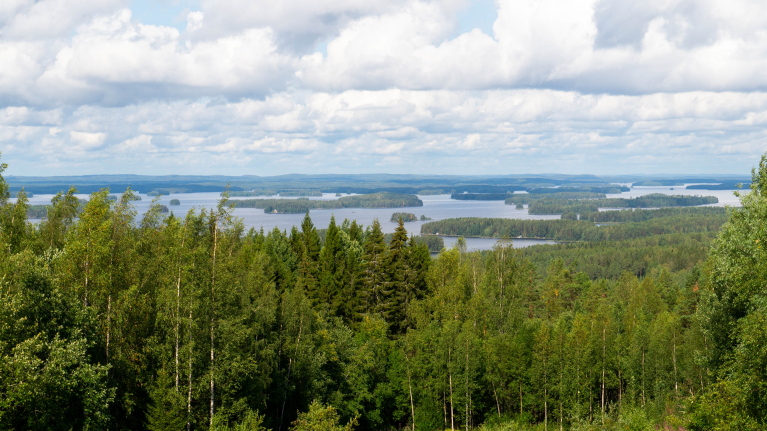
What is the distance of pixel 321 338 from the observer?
36281 millimetres

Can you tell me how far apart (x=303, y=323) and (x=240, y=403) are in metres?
10.1

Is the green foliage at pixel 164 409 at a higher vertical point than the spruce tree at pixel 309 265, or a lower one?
lower

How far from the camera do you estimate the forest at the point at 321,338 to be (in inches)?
719

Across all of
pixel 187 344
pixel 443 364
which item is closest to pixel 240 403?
pixel 187 344

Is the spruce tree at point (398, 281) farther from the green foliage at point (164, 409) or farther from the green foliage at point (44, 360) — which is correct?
the green foliage at point (44, 360)

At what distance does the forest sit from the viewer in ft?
59.9

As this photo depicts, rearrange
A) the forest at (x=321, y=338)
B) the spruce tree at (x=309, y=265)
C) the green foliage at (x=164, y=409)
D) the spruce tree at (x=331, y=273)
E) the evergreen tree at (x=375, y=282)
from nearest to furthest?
1. the forest at (x=321, y=338)
2. the green foliage at (x=164, y=409)
3. the spruce tree at (x=331, y=273)
4. the spruce tree at (x=309, y=265)
5. the evergreen tree at (x=375, y=282)

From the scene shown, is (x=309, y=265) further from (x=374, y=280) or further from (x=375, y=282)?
(x=375, y=282)

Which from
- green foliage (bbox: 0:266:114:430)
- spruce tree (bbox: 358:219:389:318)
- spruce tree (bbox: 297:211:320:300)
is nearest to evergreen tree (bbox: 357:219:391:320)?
spruce tree (bbox: 358:219:389:318)

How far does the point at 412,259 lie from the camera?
4881cm

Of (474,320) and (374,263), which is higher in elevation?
(374,263)

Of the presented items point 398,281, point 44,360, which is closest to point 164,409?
point 44,360

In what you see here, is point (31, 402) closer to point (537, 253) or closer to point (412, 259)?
point (412, 259)

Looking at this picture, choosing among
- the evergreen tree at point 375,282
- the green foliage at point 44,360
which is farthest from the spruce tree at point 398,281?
the green foliage at point 44,360
